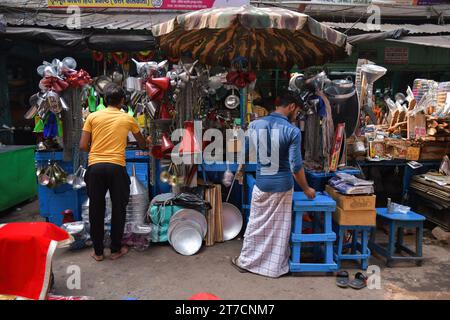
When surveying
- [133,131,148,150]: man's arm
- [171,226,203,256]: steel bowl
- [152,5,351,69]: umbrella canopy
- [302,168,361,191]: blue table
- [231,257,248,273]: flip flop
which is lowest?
[231,257,248,273]: flip flop

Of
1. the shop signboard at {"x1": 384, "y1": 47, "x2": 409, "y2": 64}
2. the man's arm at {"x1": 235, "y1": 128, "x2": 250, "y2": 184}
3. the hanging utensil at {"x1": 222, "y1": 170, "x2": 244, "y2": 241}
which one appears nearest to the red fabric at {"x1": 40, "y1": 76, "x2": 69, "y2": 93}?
the man's arm at {"x1": 235, "y1": 128, "x2": 250, "y2": 184}

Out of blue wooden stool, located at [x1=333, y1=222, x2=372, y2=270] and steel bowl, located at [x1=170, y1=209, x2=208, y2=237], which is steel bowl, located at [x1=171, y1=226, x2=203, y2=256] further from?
blue wooden stool, located at [x1=333, y1=222, x2=372, y2=270]

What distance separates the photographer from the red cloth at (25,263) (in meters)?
2.74

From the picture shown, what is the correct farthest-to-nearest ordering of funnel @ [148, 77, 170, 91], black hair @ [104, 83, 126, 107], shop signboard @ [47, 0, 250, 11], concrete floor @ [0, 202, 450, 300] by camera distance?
shop signboard @ [47, 0, 250, 11]
funnel @ [148, 77, 170, 91]
black hair @ [104, 83, 126, 107]
concrete floor @ [0, 202, 450, 300]

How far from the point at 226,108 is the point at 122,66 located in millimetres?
2355

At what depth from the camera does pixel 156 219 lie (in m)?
4.33

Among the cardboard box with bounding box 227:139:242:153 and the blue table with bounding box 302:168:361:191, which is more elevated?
the cardboard box with bounding box 227:139:242:153

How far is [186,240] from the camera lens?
4266 mm

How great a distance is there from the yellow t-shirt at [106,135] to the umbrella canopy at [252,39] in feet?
3.20

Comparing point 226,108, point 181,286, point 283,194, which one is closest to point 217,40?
point 226,108

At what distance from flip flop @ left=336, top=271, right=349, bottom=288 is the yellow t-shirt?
2469 millimetres

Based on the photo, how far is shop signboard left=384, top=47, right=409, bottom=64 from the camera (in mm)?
7562

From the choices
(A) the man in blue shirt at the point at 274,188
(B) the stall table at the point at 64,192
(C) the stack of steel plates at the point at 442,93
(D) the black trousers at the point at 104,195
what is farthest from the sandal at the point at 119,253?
(C) the stack of steel plates at the point at 442,93

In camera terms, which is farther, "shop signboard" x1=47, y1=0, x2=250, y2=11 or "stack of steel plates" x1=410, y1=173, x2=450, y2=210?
"shop signboard" x1=47, y1=0, x2=250, y2=11
